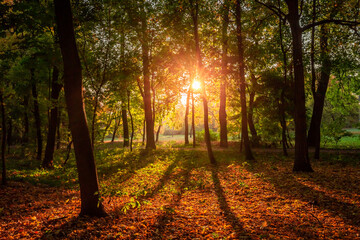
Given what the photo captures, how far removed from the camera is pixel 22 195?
779 cm

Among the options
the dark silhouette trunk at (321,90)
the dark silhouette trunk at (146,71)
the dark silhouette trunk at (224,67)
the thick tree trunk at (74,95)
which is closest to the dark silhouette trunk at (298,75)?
the dark silhouette trunk at (321,90)

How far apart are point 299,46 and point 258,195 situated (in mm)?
7479

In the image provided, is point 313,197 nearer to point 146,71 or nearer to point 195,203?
point 195,203

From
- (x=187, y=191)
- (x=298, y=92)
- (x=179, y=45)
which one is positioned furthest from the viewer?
(x=179, y=45)

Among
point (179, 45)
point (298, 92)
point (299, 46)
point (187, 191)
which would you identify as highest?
point (179, 45)

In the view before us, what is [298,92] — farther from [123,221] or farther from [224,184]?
[123,221]

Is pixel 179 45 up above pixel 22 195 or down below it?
above

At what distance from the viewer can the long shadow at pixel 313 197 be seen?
17.6 feet

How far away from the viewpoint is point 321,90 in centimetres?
1584

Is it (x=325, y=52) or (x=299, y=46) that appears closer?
(x=299, y=46)

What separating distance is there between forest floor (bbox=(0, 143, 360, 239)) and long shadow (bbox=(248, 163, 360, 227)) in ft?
0.08

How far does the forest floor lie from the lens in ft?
15.4

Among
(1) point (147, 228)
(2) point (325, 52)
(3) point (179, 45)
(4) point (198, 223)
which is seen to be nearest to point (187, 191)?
(4) point (198, 223)

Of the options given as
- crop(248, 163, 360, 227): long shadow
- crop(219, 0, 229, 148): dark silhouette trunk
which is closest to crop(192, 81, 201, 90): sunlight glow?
crop(219, 0, 229, 148): dark silhouette trunk
